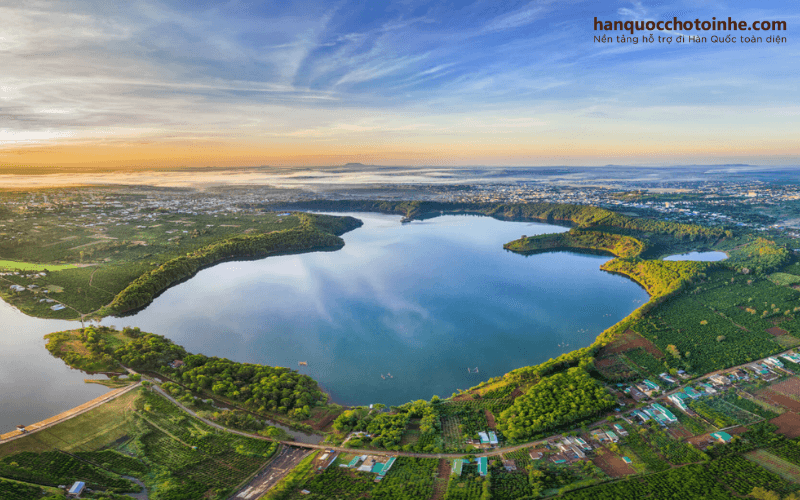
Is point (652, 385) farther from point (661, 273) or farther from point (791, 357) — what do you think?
point (661, 273)

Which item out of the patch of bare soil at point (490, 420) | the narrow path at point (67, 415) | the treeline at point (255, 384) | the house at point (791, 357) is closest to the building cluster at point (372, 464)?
the treeline at point (255, 384)

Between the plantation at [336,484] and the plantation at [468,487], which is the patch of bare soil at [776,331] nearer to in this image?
the plantation at [468,487]

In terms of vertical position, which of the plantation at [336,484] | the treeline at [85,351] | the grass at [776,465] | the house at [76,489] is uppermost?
the treeline at [85,351]

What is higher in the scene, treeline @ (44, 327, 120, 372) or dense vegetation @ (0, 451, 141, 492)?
treeline @ (44, 327, 120, 372)

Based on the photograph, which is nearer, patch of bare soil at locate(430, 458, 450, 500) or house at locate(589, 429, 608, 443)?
patch of bare soil at locate(430, 458, 450, 500)

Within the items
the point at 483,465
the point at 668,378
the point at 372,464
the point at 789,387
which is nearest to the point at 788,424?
the point at 789,387

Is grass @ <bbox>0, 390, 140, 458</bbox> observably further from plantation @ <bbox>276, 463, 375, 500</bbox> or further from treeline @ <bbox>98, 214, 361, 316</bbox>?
Result: treeline @ <bbox>98, 214, 361, 316</bbox>

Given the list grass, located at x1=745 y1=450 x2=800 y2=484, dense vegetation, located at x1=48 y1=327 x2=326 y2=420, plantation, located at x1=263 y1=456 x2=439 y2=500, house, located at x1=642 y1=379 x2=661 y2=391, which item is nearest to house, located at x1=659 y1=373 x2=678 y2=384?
house, located at x1=642 y1=379 x2=661 y2=391
